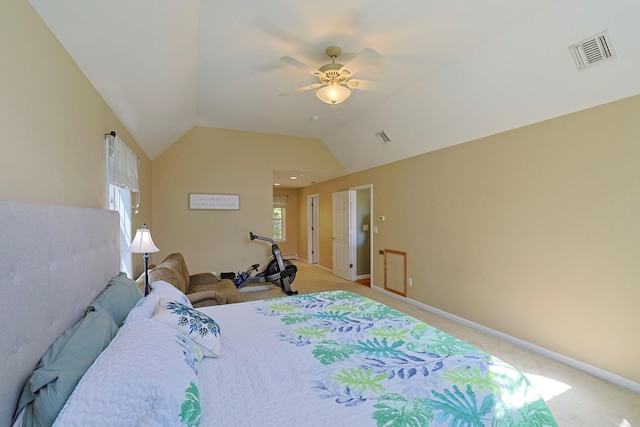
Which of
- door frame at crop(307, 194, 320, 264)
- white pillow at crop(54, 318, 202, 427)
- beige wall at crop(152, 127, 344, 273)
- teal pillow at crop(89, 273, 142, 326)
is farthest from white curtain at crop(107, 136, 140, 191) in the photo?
door frame at crop(307, 194, 320, 264)

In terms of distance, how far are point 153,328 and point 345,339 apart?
103cm

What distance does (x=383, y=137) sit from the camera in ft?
15.7

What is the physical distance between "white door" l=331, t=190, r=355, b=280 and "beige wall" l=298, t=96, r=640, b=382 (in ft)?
6.66

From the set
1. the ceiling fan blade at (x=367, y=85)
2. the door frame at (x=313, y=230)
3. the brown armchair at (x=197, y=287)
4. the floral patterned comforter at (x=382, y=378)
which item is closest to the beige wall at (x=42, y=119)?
the brown armchair at (x=197, y=287)

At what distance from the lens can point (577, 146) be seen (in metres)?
2.69

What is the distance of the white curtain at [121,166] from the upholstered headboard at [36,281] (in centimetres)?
97

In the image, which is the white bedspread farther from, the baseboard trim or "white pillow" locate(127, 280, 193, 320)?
the baseboard trim

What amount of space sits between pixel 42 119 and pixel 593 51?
11.8 ft

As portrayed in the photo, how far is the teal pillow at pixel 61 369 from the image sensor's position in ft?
3.00

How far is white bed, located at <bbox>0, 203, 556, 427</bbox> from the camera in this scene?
37.2 inches

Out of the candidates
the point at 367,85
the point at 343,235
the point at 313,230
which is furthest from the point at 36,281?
the point at 313,230

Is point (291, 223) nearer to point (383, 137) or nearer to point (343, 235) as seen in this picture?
point (343, 235)

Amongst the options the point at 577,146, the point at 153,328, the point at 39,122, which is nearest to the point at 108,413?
the point at 153,328

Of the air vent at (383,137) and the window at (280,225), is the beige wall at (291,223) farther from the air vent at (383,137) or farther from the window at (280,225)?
the air vent at (383,137)
